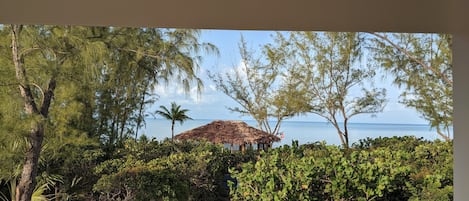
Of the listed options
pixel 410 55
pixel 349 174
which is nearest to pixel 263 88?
pixel 349 174

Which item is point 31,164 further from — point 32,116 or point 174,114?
point 174,114

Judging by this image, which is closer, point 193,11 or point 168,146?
point 193,11

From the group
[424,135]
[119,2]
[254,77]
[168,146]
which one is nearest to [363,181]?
[424,135]

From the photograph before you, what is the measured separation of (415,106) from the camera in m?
3.12

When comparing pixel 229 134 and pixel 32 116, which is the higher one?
pixel 32 116

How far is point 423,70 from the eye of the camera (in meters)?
3.18

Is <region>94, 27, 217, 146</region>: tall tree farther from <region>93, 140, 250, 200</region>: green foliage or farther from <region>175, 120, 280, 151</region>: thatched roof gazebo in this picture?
<region>175, 120, 280, 151</region>: thatched roof gazebo

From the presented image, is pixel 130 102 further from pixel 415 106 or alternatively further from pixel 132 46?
pixel 415 106

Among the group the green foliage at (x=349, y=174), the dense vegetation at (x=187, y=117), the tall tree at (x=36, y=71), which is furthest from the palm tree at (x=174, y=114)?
the tall tree at (x=36, y=71)

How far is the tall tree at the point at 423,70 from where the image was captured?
3.13 metres

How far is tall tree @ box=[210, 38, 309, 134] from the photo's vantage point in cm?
307

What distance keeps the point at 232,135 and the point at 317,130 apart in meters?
0.56

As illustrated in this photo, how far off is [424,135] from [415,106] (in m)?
0.20

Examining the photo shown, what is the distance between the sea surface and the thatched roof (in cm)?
3
